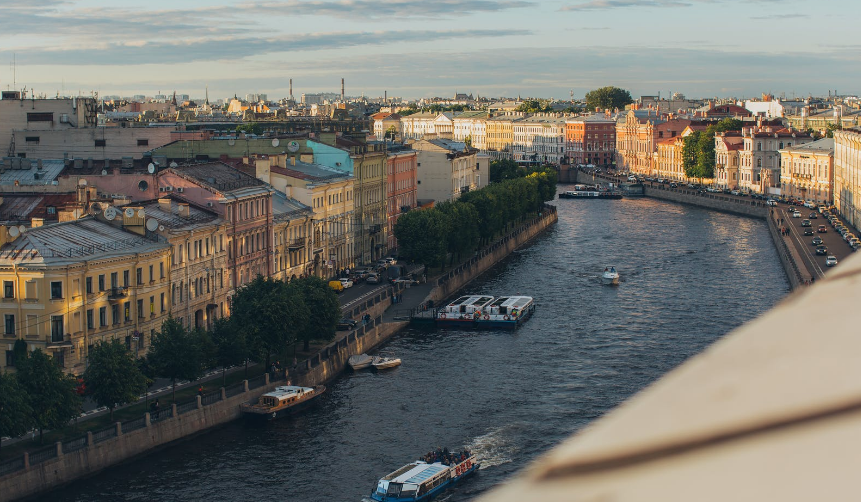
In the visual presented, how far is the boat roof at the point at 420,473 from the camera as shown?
55.8 feet

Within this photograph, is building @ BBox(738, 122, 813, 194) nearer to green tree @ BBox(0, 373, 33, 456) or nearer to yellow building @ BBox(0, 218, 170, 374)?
yellow building @ BBox(0, 218, 170, 374)

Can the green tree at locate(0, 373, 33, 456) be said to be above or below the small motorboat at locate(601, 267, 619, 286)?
above

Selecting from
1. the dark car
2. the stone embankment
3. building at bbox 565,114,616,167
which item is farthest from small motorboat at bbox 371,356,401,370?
building at bbox 565,114,616,167

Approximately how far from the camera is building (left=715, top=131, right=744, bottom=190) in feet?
254

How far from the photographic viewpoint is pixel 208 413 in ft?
66.5

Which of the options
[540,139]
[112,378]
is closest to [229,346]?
[112,378]

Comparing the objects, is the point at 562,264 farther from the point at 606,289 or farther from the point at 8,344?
the point at 8,344

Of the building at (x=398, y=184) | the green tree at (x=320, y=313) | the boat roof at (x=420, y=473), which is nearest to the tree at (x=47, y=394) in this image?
the boat roof at (x=420, y=473)

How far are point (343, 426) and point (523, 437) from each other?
3.32 m

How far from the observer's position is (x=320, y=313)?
84.0ft

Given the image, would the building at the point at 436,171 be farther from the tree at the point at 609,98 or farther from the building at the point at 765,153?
the tree at the point at 609,98

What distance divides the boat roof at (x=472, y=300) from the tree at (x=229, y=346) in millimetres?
10879

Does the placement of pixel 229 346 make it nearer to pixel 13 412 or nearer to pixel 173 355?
pixel 173 355

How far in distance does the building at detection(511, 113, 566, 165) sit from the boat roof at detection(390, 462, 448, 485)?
289 ft
